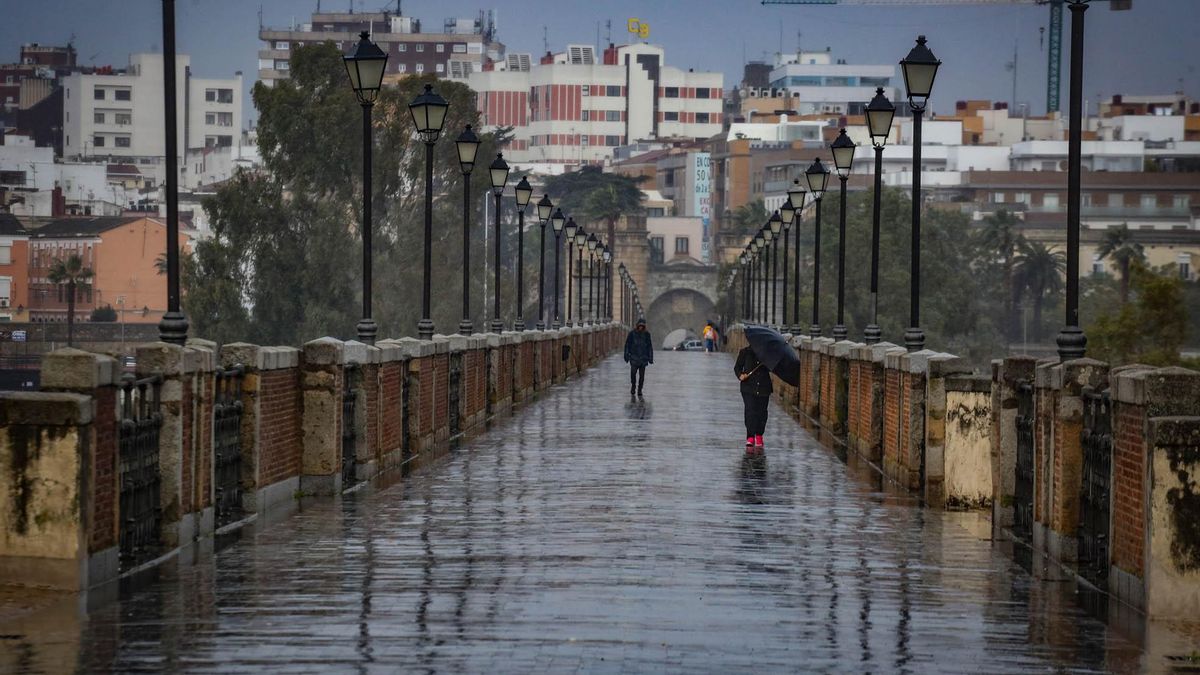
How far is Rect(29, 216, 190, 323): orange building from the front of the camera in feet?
390

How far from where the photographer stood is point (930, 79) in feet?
78.9

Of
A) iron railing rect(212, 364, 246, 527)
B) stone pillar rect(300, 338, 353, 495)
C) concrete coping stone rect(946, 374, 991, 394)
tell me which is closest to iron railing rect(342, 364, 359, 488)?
stone pillar rect(300, 338, 353, 495)

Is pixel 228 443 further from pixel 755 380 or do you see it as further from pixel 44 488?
pixel 755 380

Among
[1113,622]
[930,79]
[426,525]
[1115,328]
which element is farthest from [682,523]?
[1115,328]

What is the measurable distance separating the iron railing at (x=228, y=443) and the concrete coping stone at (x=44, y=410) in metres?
3.19

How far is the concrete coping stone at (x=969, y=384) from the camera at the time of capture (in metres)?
17.9

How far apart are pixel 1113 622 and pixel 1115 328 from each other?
311 feet

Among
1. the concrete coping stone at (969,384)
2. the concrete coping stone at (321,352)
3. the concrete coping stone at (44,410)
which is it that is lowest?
the concrete coping stone at (969,384)

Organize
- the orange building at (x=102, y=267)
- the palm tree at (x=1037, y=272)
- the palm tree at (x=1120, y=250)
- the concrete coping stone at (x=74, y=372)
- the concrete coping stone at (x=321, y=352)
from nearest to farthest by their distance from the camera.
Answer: the concrete coping stone at (x=74, y=372) < the concrete coping stone at (x=321, y=352) < the orange building at (x=102, y=267) < the palm tree at (x=1120, y=250) < the palm tree at (x=1037, y=272)

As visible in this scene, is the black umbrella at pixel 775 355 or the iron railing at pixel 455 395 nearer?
the black umbrella at pixel 775 355

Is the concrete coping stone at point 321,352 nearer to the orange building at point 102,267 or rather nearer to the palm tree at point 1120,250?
the orange building at point 102,267

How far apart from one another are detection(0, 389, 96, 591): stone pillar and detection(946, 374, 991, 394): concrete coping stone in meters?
9.01

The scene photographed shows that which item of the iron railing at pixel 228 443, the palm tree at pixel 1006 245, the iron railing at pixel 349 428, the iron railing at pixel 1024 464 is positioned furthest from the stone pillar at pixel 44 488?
the palm tree at pixel 1006 245

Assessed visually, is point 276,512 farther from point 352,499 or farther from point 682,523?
point 682,523
